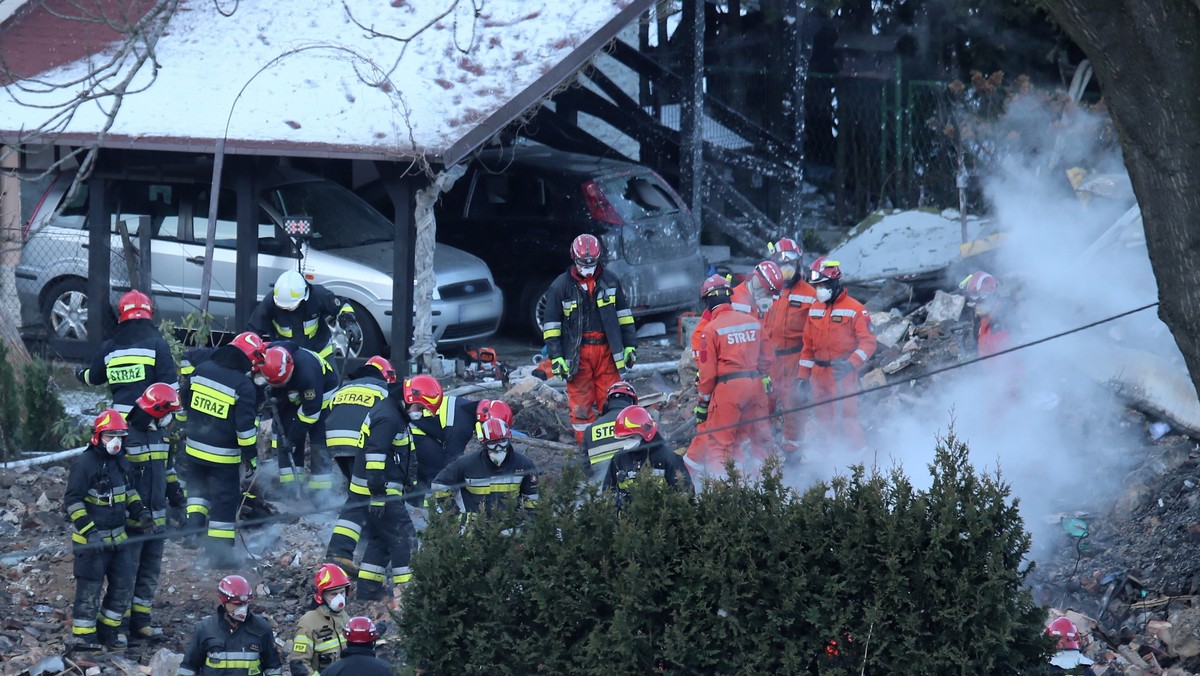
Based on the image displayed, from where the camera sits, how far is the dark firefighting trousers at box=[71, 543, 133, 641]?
27.3ft

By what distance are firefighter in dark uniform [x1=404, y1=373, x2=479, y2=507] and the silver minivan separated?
399 cm

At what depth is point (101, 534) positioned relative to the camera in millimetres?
8367

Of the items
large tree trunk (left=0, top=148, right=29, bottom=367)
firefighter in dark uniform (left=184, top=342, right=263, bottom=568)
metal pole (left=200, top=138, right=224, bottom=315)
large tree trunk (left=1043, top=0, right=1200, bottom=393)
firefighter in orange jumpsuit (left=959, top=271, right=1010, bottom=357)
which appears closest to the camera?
large tree trunk (left=1043, top=0, right=1200, bottom=393)

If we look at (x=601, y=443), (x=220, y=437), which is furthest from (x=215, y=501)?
(x=601, y=443)

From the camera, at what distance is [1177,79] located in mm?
5371

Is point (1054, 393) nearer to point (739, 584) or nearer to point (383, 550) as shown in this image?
point (383, 550)

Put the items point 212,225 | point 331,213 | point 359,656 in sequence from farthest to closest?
point 331,213, point 212,225, point 359,656

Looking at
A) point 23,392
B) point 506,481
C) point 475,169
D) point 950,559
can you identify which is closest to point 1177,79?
point 950,559

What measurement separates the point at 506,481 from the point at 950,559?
342 centimetres

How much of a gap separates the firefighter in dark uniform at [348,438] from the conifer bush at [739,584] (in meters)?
2.33

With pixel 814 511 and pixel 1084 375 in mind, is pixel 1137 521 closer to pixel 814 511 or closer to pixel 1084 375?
pixel 1084 375

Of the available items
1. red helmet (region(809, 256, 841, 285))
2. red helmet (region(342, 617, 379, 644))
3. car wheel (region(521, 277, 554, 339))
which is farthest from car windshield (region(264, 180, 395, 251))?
red helmet (region(342, 617, 379, 644))

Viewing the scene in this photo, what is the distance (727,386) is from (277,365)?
337cm

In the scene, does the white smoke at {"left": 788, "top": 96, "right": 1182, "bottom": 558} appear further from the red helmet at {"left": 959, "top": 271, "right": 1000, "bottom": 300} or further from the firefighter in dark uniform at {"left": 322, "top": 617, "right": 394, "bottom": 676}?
the firefighter in dark uniform at {"left": 322, "top": 617, "right": 394, "bottom": 676}
